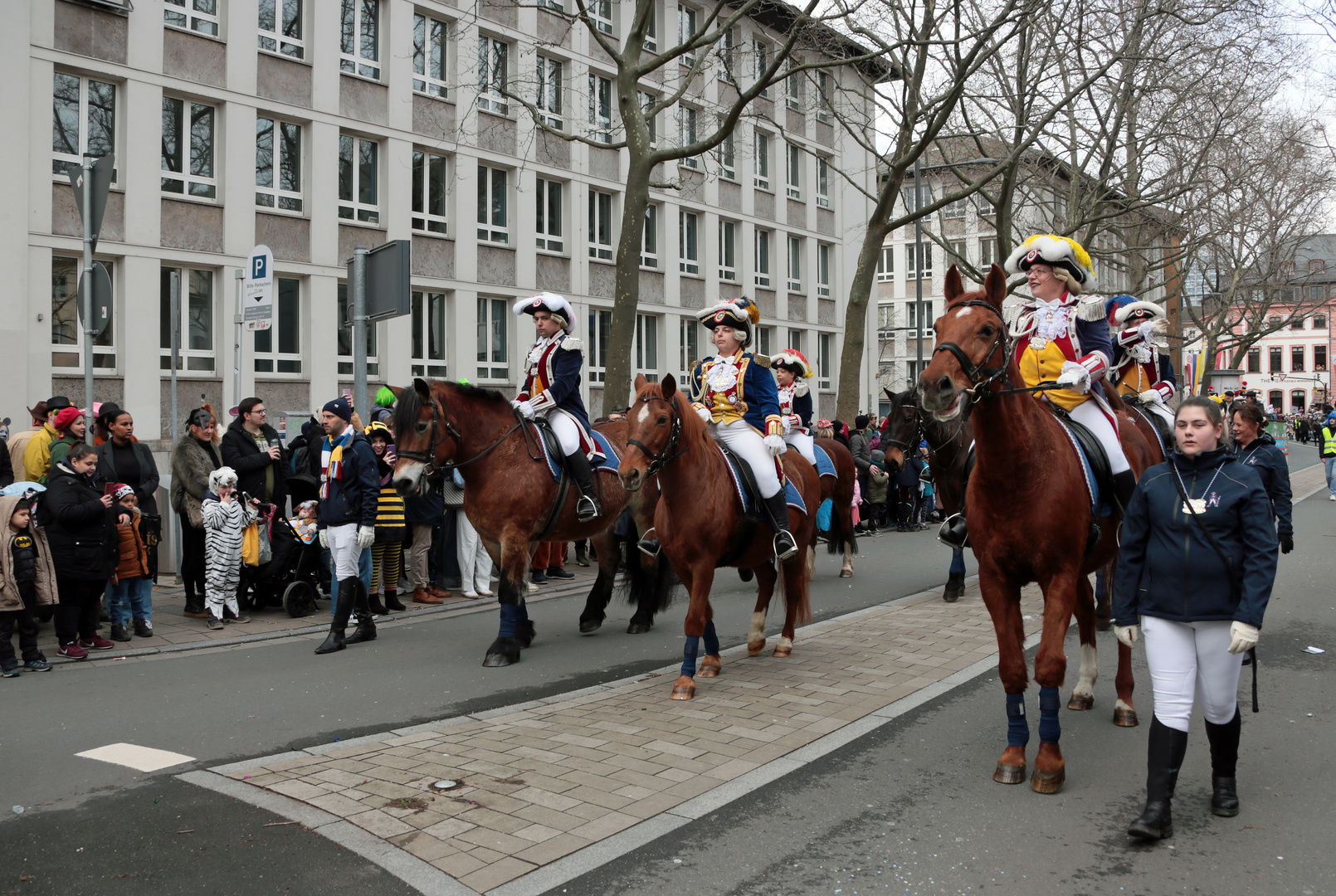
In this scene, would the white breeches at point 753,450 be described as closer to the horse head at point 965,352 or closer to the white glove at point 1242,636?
the horse head at point 965,352

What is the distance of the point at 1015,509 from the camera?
17.3 feet

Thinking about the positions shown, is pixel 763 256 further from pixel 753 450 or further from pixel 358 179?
pixel 753 450

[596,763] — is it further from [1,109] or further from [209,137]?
[209,137]

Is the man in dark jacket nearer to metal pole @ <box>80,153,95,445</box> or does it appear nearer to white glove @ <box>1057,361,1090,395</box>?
metal pole @ <box>80,153,95,445</box>

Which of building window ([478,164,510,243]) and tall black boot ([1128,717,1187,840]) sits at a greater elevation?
building window ([478,164,510,243])

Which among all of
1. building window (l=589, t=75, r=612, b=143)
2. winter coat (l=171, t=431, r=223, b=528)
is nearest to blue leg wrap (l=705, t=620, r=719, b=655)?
winter coat (l=171, t=431, r=223, b=528)

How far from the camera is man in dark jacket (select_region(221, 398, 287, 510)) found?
35.8 ft

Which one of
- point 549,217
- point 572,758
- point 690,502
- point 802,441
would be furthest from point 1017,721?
point 549,217

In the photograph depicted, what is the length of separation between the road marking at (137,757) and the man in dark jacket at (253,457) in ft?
16.9

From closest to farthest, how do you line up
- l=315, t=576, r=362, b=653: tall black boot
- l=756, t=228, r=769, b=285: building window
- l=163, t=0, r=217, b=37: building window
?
l=315, t=576, r=362, b=653: tall black boot, l=163, t=0, r=217, b=37: building window, l=756, t=228, r=769, b=285: building window

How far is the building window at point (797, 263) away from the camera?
127ft

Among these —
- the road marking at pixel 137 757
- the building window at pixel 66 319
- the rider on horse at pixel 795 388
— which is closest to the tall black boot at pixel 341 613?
the road marking at pixel 137 757

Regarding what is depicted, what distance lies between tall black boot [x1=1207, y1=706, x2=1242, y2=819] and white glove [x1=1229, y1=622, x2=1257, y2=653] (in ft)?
1.91

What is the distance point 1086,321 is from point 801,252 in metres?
33.6
